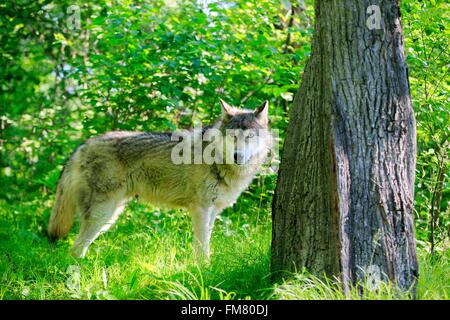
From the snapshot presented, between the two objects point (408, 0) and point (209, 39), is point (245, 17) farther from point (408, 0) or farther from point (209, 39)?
point (408, 0)

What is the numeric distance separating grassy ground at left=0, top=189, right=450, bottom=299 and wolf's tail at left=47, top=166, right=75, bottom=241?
18cm

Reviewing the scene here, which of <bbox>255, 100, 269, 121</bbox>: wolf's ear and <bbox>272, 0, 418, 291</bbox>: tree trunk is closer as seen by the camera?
<bbox>272, 0, 418, 291</bbox>: tree trunk

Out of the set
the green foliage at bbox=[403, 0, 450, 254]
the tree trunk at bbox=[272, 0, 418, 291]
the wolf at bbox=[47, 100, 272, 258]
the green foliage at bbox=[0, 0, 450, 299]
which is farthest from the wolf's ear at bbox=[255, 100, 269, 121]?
the tree trunk at bbox=[272, 0, 418, 291]

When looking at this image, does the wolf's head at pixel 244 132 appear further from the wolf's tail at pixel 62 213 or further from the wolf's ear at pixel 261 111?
the wolf's tail at pixel 62 213

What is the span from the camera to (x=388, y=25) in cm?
363

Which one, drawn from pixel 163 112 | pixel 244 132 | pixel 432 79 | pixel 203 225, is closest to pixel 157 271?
pixel 203 225

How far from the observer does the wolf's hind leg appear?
18.2ft

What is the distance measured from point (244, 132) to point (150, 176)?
1271mm

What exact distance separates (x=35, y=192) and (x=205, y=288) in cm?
548

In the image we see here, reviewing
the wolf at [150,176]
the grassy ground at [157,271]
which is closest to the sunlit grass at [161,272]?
the grassy ground at [157,271]

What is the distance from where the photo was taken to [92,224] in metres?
5.67

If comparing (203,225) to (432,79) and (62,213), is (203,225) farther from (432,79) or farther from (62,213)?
(432,79)

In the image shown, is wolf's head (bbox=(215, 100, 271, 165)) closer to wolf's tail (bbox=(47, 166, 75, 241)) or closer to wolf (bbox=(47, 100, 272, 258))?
wolf (bbox=(47, 100, 272, 258))
